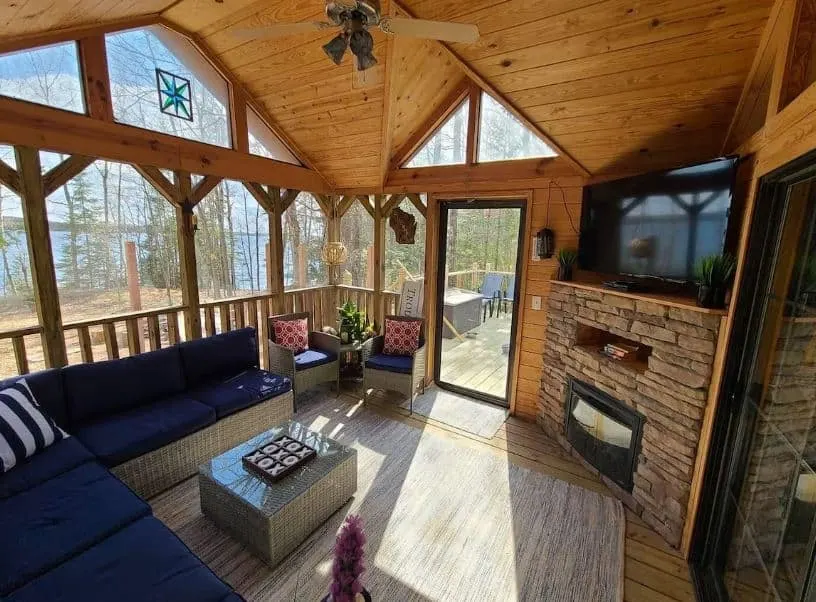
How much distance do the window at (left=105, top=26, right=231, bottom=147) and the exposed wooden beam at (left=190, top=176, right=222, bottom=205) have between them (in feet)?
1.18

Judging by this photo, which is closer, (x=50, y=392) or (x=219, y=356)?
(x=50, y=392)

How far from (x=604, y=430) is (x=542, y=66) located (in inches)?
106

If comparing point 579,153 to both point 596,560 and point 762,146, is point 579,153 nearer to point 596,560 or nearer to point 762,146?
point 762,146

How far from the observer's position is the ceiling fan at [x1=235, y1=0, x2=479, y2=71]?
1715mm

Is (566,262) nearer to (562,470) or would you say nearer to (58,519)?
(562,470)

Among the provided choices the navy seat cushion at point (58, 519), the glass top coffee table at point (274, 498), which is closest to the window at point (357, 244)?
the glass top coffee table at point (274, 498)

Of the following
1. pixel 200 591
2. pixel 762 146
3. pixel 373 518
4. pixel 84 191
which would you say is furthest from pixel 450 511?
pixel 84 191

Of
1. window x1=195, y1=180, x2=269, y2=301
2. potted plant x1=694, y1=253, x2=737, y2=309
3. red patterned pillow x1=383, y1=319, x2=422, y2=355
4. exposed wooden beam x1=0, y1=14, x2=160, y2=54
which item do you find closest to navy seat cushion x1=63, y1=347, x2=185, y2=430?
window x1=195, y1=180, x2=269, y2=301

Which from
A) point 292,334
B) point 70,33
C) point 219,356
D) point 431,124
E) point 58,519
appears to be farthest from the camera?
point 292,334

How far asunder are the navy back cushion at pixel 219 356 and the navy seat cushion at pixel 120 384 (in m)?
0.10

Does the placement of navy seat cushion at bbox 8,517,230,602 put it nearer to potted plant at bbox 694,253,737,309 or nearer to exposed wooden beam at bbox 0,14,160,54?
potted plant at bbox 694,253,737,309

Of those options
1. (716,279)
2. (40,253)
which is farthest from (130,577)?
(716,279)

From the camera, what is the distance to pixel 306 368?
4043 mm

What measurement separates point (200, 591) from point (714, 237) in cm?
313
